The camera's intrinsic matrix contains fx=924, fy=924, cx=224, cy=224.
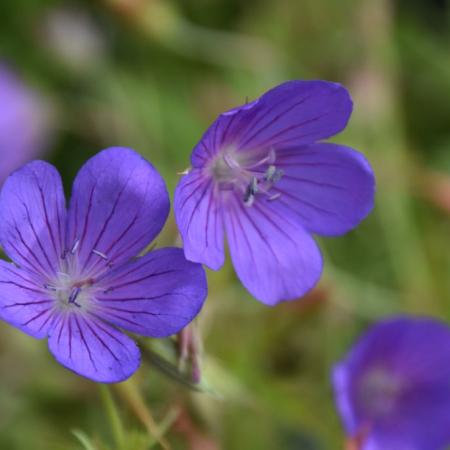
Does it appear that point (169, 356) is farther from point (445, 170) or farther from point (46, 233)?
point (445, 170)

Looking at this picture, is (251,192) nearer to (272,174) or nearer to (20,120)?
(272,174)

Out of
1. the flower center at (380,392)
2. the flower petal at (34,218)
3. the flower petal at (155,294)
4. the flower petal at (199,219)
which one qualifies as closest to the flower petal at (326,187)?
the flower petal at (199,219)

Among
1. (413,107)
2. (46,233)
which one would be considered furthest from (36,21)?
(46,233)

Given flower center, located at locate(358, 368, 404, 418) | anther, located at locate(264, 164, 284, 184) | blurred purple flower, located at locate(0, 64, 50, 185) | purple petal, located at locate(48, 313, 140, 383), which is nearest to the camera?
purple petal, located at locate(48, 313, 140, 383)

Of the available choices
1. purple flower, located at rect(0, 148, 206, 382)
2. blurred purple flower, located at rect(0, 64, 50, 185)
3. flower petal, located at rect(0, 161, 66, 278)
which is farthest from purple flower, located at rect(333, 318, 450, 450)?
blurred purple flower, located at rect(0, 64, 50, 185)

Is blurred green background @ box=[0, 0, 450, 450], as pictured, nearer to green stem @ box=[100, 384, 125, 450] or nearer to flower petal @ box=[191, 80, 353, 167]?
green stem @ box=[100, 384, 125, 450]

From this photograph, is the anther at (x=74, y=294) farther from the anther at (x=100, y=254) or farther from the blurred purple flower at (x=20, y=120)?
the blurred purple flower at (x=20, y=120)

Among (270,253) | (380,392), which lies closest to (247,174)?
(270,253)
